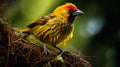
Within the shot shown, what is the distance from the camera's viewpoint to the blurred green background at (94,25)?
8.54 metres

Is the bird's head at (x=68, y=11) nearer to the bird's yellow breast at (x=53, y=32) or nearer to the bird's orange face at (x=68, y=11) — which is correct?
the bird's orange face at (x=68, y=11)

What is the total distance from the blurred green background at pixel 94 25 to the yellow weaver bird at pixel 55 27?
167 centimetres

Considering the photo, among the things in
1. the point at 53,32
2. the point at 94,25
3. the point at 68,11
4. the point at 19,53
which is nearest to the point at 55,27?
the point at 53,32

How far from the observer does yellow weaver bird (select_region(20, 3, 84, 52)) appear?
6.21 metres

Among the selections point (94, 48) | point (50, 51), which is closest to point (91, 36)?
point (94, 48)

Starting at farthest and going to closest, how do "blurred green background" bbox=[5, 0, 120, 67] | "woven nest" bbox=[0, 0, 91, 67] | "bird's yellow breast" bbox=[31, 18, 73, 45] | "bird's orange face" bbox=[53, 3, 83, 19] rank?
"blurred green background" bbox=[5, 0, 120, 67], "bird's orange face" bbox=[53, 3, 83, 19], "bird's yellow breast" bbox=[31, 18, 73, 45], "woven nest" bbox=[0, 0, 91, 67]

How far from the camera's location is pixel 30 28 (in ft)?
20.4

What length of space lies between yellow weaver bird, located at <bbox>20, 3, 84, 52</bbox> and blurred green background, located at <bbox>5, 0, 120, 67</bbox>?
1.67 meters

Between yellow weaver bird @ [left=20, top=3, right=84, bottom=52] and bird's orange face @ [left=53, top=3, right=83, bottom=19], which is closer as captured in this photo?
yellow weaver bird @ [left=20, top=3, right=84, bottom=52]

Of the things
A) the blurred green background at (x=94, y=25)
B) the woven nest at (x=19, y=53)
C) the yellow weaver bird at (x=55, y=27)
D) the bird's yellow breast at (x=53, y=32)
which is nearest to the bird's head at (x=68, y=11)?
the yellow weaver bird at (x=55, y=27)

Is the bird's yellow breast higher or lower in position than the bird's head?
lower

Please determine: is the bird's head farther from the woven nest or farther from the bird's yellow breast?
the woven nest

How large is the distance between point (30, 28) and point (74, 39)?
8.43ft

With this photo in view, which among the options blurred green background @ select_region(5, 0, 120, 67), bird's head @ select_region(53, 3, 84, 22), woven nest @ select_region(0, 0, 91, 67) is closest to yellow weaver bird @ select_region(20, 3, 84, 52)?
bird's head @ select_region(53, 3, 84, 22)
